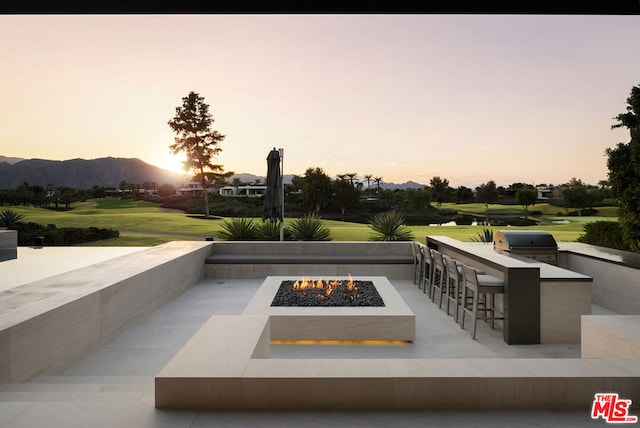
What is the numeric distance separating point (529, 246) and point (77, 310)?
5.50 m

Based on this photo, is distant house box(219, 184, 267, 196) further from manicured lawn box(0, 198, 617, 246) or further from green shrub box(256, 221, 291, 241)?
green shrub box(256, 221, 291, 241)

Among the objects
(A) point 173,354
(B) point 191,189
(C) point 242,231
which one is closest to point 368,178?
(B) point 191,189

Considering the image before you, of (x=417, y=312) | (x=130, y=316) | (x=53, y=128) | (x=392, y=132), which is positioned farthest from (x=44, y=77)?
(x=417, y=312)

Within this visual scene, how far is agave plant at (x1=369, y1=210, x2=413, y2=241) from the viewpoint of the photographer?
34.4 feet

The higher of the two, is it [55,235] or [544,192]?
[544,192]

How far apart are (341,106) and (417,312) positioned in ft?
32.0

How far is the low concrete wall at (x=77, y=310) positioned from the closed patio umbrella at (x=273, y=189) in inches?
106

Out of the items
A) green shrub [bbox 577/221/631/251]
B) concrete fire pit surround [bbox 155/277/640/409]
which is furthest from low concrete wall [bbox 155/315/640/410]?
green shrub [bbox 577/221/631/251]

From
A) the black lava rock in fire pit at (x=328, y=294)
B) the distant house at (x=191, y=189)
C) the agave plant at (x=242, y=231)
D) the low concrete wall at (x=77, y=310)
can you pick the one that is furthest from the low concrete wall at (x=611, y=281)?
the distant house at (x=191, y=189)

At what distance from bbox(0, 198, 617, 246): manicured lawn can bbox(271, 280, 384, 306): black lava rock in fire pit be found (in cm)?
977

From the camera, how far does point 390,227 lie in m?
10.5

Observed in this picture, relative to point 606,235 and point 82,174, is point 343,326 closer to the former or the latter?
point 606,235

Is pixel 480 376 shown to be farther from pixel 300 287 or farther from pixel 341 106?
pixel 341 106

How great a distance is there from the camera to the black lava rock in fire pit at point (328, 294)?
15.0ft
